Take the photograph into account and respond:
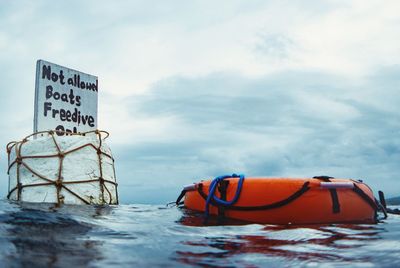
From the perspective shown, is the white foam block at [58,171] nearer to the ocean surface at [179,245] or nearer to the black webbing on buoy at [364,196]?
the ocean surface at [179,245]

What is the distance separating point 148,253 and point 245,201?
9.79 feet

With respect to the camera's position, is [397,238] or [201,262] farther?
[397,238]

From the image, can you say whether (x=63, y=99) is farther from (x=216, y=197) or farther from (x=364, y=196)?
(x=364, y=196)

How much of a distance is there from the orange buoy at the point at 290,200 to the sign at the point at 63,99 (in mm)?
4805

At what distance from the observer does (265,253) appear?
3188mm

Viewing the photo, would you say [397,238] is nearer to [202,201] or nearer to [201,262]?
[201,262]

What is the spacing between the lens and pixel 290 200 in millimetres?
5625

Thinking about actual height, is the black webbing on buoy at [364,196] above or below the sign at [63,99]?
below

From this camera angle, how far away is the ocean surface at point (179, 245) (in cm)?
270

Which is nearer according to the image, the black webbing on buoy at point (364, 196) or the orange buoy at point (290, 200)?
the orange buoy at point (290, 200)

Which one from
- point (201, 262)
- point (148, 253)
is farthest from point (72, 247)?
point (201, 262)

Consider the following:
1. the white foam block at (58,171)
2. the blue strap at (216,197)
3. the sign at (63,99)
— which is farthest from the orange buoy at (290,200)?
the sign at (63,99)

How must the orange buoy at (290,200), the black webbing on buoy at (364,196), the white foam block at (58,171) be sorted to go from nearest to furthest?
the orange buoy at (290,200) → the black webbing on buoy at (364,196) → the white foam block at (58,171)

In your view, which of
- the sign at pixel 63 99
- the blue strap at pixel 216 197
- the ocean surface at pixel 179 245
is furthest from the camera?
the sign at pixel 63 99
